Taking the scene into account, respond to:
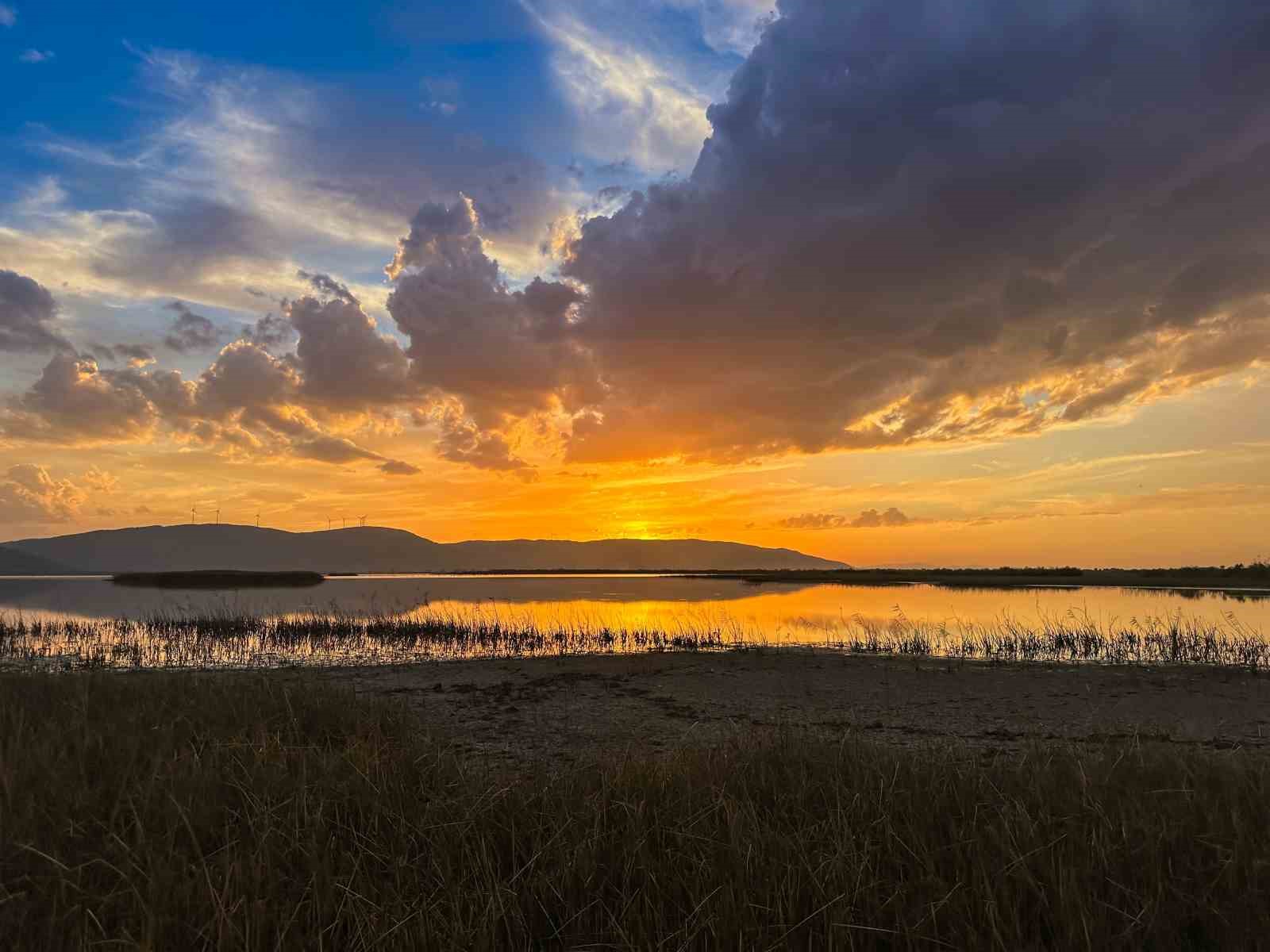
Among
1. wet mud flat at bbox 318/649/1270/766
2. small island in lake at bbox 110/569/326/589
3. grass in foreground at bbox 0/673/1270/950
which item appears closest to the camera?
grass in foreground at bbox 0/673/1270/950

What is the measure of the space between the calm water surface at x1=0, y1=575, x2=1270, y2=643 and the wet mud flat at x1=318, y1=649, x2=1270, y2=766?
1046 centimetres

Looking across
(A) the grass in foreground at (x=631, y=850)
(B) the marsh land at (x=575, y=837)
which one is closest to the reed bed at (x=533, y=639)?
(B) the marsh land at (x=575, y=837)

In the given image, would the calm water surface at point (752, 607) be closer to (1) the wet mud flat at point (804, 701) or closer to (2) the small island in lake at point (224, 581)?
(1) the wet mud flat at point (804, 701)

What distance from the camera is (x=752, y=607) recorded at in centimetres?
5319

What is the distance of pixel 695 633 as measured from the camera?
107 ft

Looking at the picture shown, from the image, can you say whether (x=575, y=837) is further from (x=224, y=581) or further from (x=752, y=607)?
(x=224, y=581)

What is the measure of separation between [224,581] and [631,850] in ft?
369

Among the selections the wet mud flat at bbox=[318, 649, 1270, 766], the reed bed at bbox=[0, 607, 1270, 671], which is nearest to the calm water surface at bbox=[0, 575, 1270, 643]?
the reed bed at bbox=[0, 607, 1270, 671]

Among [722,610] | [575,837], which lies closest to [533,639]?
[722,610]

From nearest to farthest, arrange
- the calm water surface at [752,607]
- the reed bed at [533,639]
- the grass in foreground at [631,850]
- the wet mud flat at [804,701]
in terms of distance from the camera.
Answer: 1. the grass in foreground at [631,850]
2. the wet mud flat at [804,701]
3. the reed bed at [533,639]
4. the calm water surface at [752,607]

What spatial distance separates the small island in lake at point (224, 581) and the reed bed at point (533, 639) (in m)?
54.8

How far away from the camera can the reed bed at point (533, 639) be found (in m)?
24.7

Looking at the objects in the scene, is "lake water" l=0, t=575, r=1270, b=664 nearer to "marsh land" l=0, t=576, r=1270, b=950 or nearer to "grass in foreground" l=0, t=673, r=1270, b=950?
"marsh land" l=0, t=576, r=1270, b=950

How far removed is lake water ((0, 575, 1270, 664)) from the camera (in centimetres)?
3334
